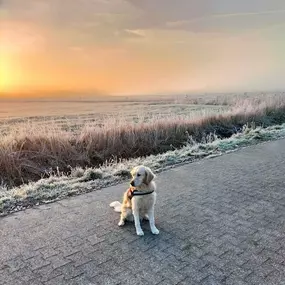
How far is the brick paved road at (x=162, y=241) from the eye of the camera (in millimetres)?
2816

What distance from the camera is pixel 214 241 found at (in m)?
3.38

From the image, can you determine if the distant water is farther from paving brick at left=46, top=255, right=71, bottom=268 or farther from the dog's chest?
paving brick at left=46, top=255, right=71, bottom=268

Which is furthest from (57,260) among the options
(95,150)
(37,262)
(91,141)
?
(91,141)

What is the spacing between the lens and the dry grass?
7074 mm

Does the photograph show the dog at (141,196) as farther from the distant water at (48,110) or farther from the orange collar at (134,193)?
the distant water at (48,110)

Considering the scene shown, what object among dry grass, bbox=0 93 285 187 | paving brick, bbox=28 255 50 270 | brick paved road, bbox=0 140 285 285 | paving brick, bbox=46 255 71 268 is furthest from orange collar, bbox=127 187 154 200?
dry grass, bbox=0 93 285 187

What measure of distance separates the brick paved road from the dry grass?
2762mm

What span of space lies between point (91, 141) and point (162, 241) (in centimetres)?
550

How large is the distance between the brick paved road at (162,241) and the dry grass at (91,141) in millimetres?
2762

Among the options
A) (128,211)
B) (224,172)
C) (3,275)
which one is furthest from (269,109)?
(3,275)

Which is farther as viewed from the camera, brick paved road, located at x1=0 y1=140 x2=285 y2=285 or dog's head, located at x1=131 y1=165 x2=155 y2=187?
dog's head, located at x1=131 y1=165 x2=155 y2=187

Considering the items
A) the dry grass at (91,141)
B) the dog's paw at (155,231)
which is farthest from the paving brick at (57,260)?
the dry grass at (91,141)

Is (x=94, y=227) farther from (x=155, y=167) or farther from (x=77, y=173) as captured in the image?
(x=155, y=167)

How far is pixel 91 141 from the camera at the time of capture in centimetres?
860
